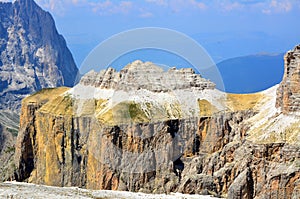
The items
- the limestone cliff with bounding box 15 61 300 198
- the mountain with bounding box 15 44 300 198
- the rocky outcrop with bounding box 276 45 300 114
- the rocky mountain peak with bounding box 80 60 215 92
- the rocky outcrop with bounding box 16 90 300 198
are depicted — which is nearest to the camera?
the rocky outcrop with bounding box 16 90 300 198

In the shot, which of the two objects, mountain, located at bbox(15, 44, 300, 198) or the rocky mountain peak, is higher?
the rocky mountain peak

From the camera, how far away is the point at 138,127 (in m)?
120

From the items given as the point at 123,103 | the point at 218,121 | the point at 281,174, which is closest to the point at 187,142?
the point at 218,121

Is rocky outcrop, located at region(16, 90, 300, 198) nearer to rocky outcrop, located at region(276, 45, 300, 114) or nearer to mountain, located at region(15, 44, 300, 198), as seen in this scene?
mountain, located at region(15, 44, 300, 198)

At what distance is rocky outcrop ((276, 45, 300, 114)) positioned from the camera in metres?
104

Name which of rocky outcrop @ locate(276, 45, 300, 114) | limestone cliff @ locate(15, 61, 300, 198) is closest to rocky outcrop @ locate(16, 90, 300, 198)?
limestone cliff @ locate(15, 61, 300, 198)

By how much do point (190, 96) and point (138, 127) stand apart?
65.5 ft

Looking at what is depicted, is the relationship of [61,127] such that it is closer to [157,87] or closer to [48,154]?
[48,154]

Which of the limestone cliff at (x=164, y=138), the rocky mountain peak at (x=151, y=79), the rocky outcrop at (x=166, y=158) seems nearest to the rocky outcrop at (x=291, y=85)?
the limestone cliff at (x=164, y=138)

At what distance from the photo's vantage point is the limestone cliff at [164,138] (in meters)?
99.4

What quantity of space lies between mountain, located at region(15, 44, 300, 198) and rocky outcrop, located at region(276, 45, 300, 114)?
24 centimetres

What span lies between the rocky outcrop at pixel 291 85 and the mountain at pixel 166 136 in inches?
9.3

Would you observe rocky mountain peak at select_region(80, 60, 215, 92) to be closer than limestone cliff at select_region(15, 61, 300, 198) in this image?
No

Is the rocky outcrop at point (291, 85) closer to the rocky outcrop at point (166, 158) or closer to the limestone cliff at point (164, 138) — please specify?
the limestone cliff at point (164, 138)
